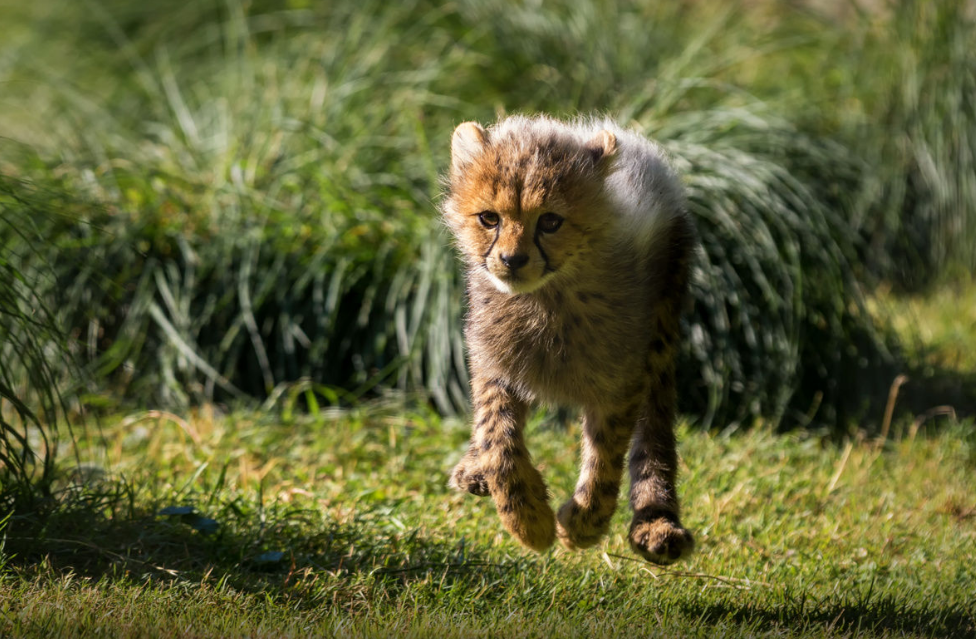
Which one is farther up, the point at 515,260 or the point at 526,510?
the point at 515,260

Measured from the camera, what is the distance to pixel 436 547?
4.04 meters

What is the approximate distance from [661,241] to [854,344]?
2895 mm

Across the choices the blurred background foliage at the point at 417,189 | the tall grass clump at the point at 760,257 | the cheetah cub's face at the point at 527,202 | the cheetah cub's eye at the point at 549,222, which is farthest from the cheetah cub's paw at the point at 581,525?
the tall grass clump at the point at 760,257

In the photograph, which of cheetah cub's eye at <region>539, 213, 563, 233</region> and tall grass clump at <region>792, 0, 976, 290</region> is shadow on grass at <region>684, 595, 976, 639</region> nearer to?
cheetah cub's eye at <region>539, 213, 563, 233</region>

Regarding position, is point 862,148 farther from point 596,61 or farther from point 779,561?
point 779,561

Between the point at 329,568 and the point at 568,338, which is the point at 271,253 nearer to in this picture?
the point at 329,568

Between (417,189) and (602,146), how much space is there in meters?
3.39

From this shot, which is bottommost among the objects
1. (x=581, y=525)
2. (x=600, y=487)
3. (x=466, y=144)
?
(x=581, y=525)

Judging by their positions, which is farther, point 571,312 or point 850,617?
point 850,617

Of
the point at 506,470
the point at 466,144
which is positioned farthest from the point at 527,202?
the point at 506,470

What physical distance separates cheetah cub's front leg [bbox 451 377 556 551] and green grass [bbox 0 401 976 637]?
266 mm

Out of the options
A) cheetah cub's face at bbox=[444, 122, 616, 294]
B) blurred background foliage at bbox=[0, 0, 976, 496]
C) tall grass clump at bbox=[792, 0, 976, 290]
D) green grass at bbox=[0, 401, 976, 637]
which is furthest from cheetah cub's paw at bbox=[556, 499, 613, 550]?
tall grass clump at bbox=[792, 0, 976, 290]

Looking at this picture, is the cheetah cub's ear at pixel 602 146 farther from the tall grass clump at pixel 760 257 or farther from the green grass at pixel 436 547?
the tall grass clump at pixel 760 257

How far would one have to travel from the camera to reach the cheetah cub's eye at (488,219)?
3.24m
